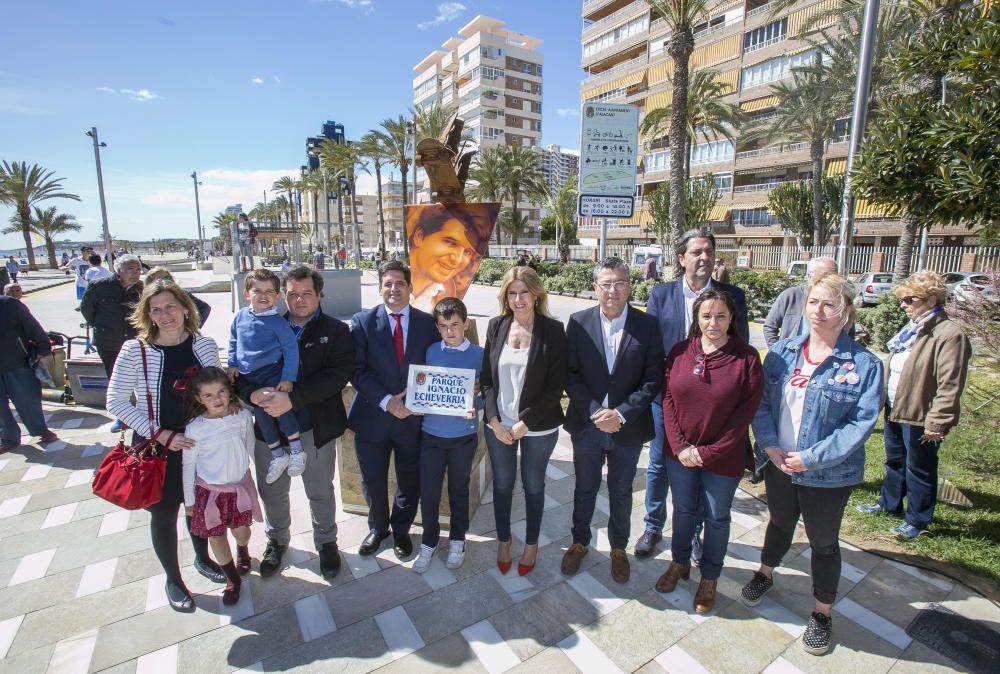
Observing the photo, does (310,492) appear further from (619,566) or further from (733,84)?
(733,84)

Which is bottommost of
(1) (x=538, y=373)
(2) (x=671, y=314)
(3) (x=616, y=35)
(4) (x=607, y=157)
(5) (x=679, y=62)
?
(1) (x=538, y=373)

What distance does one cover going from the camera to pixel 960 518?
13.1 ft

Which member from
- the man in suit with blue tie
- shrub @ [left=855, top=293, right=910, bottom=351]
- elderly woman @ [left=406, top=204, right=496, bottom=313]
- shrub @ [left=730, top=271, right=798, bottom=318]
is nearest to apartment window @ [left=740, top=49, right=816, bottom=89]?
shrub @ [left=730, top=271, right=798, bottom=318]

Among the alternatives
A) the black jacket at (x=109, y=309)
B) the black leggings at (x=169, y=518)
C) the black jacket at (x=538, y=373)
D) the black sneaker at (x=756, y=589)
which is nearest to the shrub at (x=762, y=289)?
the black sneaker at (x=756, y=589)

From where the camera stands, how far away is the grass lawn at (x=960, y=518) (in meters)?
3.52

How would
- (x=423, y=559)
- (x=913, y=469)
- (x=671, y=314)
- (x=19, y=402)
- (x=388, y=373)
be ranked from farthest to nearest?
(x=19, y=402), (x=913, y=469), (x=671, y=314), (x=423, y=559), (x=388, y=373)

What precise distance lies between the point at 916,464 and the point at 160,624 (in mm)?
5381

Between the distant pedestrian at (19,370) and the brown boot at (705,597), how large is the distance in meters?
6.94

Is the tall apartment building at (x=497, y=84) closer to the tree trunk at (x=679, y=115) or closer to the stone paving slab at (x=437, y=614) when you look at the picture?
the tree trunk at (x=679, y=115)

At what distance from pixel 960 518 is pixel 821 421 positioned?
257 centimetres

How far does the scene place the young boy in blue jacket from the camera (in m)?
3.12

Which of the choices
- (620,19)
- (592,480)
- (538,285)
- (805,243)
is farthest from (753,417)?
(620,19)

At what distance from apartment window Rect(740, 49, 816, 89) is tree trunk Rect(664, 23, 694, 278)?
1026 inches

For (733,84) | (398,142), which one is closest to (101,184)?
(398,142)
